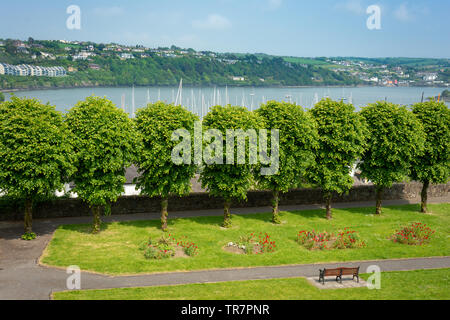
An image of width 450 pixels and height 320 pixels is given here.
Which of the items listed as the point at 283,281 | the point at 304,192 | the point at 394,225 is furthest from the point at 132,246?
the point at 394,225

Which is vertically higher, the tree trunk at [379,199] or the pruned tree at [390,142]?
the pruned tree at [390,142]

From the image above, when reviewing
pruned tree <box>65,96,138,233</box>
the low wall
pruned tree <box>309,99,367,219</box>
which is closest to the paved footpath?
the low wall

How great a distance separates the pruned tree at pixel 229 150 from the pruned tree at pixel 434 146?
1699cm

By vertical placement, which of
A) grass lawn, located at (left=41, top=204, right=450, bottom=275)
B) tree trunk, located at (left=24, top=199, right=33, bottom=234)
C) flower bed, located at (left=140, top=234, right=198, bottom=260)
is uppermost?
tree trunk, located at (left=24, top=199, right=33, bottom=234)

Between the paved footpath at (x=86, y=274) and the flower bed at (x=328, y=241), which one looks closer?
the paved footpath at (x=86, y=274)

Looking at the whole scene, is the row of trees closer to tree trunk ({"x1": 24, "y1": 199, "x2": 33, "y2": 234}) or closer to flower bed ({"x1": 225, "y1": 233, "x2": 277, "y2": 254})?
tree trunk ({"x1": 24, "y1": 199, "x2": 33, "y2": 234})

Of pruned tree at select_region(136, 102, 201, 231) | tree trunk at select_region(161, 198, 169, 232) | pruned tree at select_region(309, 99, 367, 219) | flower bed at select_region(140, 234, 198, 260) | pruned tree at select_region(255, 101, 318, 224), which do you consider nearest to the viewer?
flower bed at select_region(140, 234, 198, 260)

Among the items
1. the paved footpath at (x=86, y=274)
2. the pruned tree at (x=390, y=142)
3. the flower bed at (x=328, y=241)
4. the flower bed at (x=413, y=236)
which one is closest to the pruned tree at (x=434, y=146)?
the pruned tree at (x=390, y=142)

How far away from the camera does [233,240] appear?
34.3 metres

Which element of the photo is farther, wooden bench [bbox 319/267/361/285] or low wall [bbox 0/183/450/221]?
low wall [bbox 0/183/450/221]

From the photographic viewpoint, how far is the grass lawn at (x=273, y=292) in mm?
23703

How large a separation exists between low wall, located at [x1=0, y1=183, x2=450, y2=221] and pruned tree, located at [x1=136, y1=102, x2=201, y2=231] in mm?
5775

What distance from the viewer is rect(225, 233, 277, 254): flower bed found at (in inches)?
1238

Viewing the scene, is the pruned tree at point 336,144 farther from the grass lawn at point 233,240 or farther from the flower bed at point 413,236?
the flower bed at point 413,236
